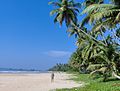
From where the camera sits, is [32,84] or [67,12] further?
[67,12]

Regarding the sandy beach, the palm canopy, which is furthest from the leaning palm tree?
the sandy beach

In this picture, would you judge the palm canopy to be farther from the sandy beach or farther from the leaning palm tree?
the sandy beach

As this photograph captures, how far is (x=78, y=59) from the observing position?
188ft

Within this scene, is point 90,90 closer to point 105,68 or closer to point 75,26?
point 105,68

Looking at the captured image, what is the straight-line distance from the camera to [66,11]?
38.1m

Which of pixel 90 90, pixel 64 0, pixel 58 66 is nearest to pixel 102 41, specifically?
pixel 64 0

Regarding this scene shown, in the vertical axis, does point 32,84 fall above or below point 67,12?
below

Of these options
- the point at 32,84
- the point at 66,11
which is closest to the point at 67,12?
the point at 66,11

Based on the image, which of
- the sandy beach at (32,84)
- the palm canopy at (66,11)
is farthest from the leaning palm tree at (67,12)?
the sandy beach at (32,84)

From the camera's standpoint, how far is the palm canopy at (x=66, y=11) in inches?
1491

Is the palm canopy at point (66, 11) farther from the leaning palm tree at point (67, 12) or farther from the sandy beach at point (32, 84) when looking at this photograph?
the sandy beach at point (32, 84)

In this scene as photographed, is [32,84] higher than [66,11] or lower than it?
lower

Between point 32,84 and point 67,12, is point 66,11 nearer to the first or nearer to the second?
point 67,12

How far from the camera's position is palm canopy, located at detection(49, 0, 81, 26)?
37.9m
